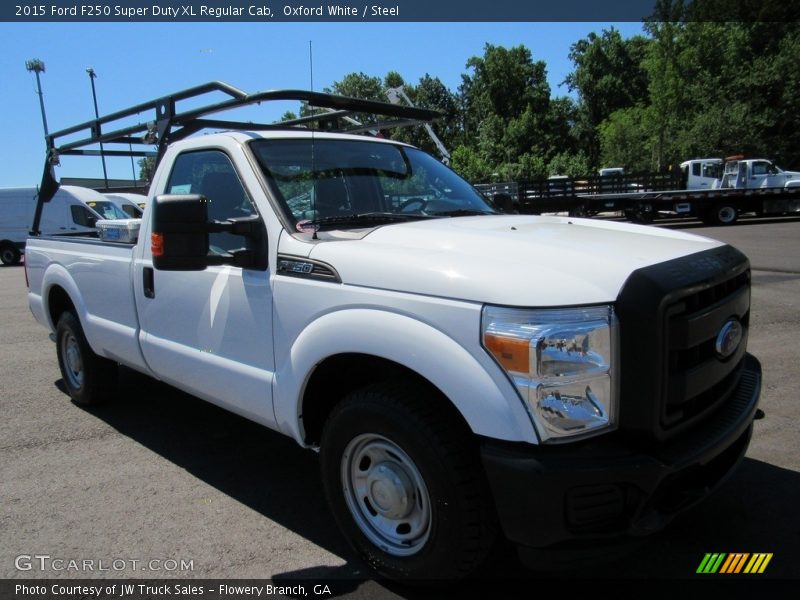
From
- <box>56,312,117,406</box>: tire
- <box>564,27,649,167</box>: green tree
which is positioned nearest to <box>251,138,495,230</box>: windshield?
<box>56,312,117,406</box>: tire

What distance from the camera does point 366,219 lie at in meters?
3.15

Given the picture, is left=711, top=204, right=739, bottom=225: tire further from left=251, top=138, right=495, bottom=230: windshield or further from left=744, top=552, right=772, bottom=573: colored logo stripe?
left=744, top=552, right=772, bottom=573: colored logo stripe

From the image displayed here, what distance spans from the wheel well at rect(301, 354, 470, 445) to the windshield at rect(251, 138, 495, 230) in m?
0.71

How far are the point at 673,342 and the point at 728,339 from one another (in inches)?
Answer: 20.6

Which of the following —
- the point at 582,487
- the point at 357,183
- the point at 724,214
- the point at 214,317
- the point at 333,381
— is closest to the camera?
the point at 582,487

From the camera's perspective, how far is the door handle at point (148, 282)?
376cm

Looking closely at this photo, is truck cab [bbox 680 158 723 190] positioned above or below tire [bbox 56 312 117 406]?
above

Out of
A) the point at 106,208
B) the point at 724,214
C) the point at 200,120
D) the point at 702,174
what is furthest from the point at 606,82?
the point at 200,120

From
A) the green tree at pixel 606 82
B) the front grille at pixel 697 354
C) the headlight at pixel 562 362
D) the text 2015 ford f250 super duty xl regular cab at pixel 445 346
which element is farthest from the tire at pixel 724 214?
the green tree at pixel 606 82

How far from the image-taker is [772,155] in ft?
116

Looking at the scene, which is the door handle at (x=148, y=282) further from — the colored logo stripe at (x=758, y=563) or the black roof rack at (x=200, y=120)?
the colored logo stripe at (x=758, y=563)

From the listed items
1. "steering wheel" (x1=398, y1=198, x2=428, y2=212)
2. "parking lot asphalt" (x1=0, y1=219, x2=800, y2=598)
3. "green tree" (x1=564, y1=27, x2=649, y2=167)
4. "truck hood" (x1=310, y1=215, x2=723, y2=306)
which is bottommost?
"parking lot asphalt" (x1=0, y1=219, x2=800, y2=598)

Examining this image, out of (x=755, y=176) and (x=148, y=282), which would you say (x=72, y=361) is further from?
(x=755, y=176)

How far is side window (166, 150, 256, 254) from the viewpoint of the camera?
3363mm
